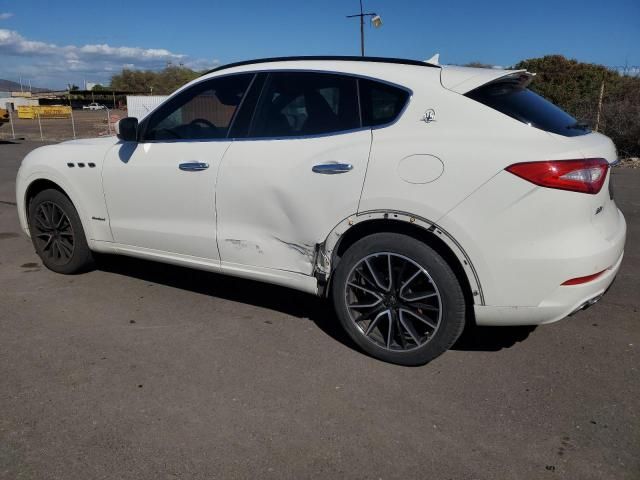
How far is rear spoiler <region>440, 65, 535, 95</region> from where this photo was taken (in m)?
3.16

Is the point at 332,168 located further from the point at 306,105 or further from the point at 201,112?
the point at 201,112

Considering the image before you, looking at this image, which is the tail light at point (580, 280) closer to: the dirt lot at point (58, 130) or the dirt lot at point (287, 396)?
the dirt lot at point (287, 396)

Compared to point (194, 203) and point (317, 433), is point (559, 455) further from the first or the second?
point (194, 203)

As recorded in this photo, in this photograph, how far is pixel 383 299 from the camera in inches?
133

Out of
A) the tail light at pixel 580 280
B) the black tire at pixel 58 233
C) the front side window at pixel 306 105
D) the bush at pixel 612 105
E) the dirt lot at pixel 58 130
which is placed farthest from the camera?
the dirt lot at pixel 58 130

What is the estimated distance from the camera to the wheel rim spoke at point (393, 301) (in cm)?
323

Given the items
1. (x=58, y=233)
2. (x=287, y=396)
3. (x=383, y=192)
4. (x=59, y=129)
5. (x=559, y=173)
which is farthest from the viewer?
(x=59, y=129)

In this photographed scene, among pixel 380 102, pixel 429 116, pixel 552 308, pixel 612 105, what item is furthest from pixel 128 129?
pixel 612 105

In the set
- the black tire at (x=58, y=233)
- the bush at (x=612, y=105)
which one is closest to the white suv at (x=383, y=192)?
the black tire at (x=58, y=233)

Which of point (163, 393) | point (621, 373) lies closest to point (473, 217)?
point (621, 373)

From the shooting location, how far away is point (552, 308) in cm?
296

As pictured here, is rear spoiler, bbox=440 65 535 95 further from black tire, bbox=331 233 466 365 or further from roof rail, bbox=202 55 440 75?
black tire, bbox=331 233 466 365

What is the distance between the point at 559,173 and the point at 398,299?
1.14 m

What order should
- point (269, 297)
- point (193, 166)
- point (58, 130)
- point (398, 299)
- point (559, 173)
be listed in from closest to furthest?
point (559, 173), point (398, 299), point (193, 166), point (269, 297), point (58, 130)
